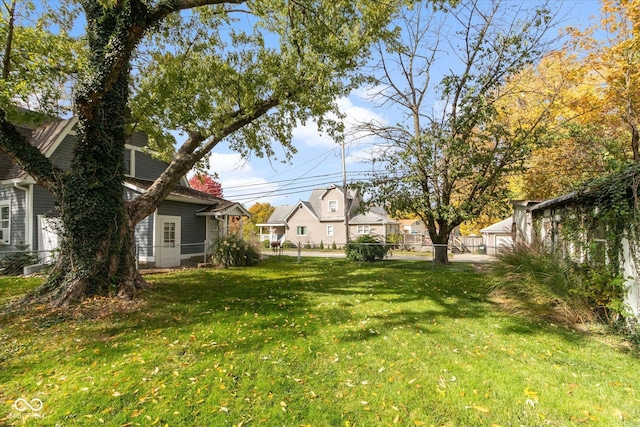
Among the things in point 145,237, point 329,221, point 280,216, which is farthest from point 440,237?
point 280,216

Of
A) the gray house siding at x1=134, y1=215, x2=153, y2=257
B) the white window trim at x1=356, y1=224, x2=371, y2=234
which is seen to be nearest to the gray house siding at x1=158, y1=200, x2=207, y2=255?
the gray house siding at x1=134, y1=215, x2=153, y2=257

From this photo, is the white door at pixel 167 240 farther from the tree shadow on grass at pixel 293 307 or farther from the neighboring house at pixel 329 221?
the neighboring house at pixel 329 221

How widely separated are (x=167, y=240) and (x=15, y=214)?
5712 millimetres

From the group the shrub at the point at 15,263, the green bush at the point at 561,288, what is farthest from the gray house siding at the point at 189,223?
the green bush at the point at 561,288

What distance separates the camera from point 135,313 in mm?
5984

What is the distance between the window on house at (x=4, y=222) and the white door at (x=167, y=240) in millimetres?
5848

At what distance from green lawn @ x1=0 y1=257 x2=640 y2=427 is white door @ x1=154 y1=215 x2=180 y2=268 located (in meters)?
7.17

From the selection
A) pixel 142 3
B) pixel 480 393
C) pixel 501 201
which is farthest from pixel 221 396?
pixel 501 201

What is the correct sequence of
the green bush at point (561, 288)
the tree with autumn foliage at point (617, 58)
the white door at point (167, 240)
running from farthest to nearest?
the white door at point (167, 240)
the tree with autumn foliage at point (617, 58)
the green bush at point (561, 288)

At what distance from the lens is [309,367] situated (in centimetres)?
382

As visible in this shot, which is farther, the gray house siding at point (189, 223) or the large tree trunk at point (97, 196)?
the gray house siding at point (189, 223)

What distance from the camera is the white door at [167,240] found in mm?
13067

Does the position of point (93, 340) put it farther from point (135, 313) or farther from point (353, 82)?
point (353, 82)

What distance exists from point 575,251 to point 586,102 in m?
9.71
